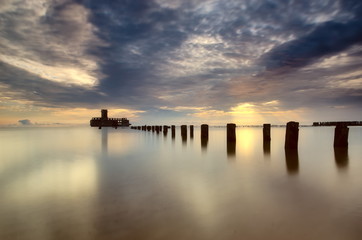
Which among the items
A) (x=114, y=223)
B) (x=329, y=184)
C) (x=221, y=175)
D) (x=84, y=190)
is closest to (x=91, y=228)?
(x=114, y=223)

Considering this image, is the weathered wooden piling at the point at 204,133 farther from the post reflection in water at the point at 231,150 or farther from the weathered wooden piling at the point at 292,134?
the weathered wooden piling at the point at 292,134

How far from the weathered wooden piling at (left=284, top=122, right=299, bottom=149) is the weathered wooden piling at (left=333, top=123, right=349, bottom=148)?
8.10ft

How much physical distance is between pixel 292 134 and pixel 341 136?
328cm

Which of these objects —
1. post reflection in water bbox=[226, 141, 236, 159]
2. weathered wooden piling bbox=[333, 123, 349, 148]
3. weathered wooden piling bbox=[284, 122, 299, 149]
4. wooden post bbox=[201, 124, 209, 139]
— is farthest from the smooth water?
wooden post bbox=[201, 124, 209, 139]

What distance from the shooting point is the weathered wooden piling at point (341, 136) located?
37.8 feet

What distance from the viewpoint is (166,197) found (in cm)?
411

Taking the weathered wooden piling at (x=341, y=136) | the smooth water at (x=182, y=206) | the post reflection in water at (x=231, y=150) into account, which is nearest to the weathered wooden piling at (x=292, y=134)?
the weathered wooden piling at (x=341, y=136)

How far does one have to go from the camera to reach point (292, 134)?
35.7ft

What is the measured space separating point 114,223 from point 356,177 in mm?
6192

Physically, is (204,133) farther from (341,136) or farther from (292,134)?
(341,136)

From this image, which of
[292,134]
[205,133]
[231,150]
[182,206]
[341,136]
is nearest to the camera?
[182,206]

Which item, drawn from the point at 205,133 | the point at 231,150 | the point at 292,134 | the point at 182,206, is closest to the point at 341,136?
the point at 292,134

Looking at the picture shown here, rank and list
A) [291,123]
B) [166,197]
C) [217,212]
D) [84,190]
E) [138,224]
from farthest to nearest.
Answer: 1. [291,123]
2. [84,190]
3. [166,197]
4. [217,212]
5. [138,224]

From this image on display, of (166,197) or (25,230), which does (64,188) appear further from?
(166,197)
